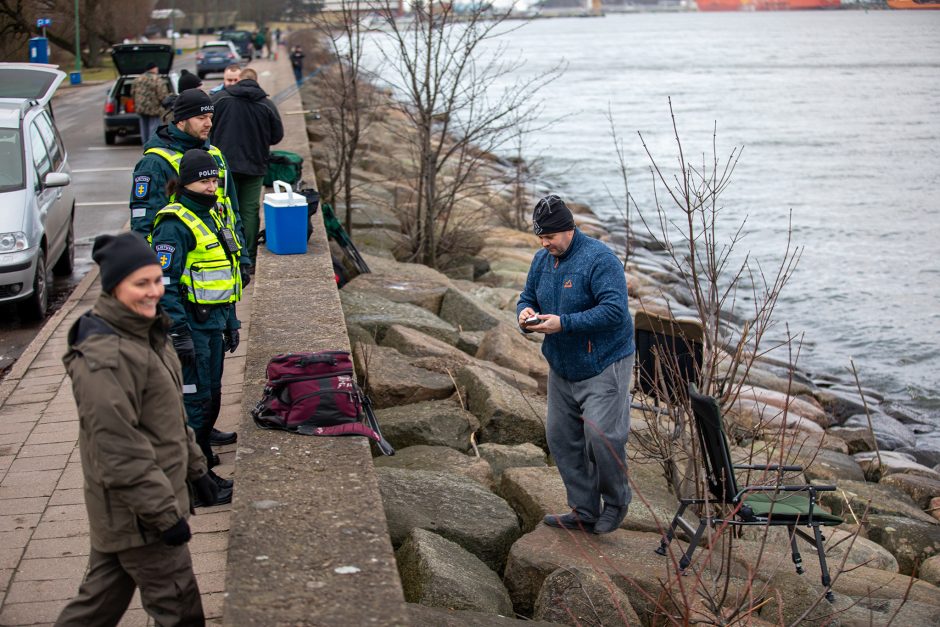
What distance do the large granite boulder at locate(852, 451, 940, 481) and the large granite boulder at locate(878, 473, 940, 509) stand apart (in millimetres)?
194

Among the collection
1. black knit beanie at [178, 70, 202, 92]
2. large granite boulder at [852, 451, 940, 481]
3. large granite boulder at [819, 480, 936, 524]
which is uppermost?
black knit beanie at [178, 70, 202, 92]

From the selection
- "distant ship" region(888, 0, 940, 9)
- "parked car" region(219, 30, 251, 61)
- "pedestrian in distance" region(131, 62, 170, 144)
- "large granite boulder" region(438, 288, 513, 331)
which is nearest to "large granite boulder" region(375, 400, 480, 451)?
"large granite boulder" region(438, 288, 513, 331)

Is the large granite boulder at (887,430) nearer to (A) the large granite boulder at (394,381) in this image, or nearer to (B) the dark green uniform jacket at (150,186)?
(A) the large granite boulder at (394,381)

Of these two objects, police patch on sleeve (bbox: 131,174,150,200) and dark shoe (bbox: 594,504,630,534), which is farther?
police patch on sleeve (bbox: 131,174,150,200)

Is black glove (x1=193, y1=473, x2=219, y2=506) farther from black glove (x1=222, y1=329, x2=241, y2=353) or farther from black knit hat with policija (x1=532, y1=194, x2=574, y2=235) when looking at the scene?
black knit hat with policija (x1=532, y1=194, x2=574, y2=235)

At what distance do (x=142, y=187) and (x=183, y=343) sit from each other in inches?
47.5

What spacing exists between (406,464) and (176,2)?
84.2 meters

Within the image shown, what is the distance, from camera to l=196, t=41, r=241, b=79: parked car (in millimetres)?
42625

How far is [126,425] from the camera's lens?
3518mm

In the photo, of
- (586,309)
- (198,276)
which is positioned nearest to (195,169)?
(198,276)

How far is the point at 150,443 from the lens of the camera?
3678mm

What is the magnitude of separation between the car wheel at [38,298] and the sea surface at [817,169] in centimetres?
527

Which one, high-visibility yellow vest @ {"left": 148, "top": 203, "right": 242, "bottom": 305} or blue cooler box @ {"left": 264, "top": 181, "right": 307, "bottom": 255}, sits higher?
high-visibility yellow vest @ {"left": 148, "top": 203, "right": 242, "bottom": 305}

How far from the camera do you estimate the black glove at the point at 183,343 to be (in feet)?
17.5
